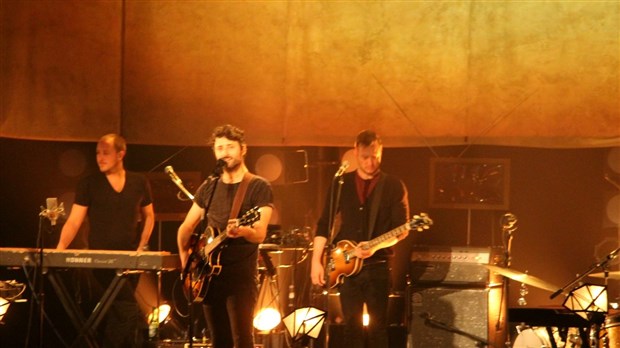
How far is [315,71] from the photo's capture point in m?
9.37

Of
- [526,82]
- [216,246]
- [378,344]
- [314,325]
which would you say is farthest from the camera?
[526,82]

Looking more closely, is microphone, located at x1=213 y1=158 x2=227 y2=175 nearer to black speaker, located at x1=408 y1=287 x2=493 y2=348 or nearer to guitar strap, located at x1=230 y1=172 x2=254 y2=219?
guitar strap, located at x1=230 y1=172 x2=254 y2=219

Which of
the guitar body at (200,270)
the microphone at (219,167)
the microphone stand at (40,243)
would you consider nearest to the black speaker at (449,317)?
the guitar body at (200,270)

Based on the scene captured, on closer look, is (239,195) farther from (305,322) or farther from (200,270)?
(305,322)

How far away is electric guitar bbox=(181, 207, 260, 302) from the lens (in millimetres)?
6953

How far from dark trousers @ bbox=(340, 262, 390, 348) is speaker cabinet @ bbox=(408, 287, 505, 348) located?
86cm

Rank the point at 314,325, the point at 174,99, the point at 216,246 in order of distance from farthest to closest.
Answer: the point at 174,99 < the point at 314,325 < the point at 216,246

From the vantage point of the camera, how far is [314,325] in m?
8.35

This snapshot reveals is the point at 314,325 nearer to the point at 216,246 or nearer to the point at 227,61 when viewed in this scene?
the point at 216,246

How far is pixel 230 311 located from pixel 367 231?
1.69 meters

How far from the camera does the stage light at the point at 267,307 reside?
888 cm

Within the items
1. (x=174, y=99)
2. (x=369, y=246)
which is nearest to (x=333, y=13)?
(x=174, y=99)

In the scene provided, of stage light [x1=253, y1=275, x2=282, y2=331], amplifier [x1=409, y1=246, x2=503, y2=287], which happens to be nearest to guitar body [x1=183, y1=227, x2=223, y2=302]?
stage light [x1=253, y1=275, x2=282, y2=331]

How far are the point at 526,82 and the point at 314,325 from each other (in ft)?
10.3
